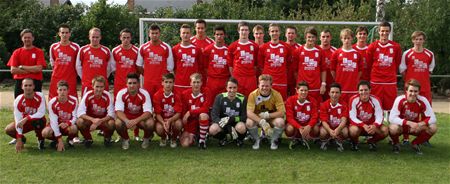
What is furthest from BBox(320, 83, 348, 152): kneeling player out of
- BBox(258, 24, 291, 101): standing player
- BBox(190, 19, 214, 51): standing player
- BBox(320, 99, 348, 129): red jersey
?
BBox(190, 19, 214, 51): standing player

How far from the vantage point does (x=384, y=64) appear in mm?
5918

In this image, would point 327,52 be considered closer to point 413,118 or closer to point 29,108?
point 413,118

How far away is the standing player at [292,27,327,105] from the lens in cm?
587

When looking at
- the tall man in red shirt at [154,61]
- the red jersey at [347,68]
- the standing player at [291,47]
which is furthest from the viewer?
the standing player at [291,47]

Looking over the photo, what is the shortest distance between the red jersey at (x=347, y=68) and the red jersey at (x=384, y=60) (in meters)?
0.22

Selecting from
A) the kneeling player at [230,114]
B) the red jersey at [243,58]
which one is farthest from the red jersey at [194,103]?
the red jersey at [243,58]

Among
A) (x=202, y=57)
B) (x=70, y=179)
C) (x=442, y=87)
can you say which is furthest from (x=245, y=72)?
(x=442, y=87)

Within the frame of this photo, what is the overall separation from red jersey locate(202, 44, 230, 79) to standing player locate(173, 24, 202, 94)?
14 centimetres

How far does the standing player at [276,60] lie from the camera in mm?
5875

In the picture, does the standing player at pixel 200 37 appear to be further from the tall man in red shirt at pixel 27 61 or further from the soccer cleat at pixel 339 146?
the soccer cleat at pixel 339 146

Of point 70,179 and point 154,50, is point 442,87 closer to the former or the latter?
point 154,50

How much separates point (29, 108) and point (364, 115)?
3.76 m

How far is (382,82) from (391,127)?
852mm

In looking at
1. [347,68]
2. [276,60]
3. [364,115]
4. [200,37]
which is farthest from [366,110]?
[200,37]
